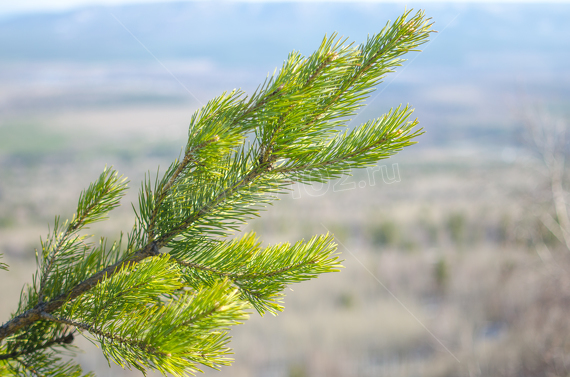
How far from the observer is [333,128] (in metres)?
0.47

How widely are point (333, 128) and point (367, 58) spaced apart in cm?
9

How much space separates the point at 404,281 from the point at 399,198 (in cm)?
779

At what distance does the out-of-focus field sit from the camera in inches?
241

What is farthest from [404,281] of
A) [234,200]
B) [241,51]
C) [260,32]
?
[260,32]

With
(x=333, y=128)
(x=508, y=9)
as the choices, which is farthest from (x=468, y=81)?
(x=333, y=128)

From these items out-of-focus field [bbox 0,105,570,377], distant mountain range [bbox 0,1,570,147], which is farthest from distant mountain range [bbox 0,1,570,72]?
out-of-focus field [bbox 0,105,570,377]

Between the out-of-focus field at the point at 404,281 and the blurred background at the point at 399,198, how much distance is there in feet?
0.16

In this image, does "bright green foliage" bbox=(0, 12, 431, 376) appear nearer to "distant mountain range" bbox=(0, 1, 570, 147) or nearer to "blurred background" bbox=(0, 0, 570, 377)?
"blurred background" bbox=(0, 0, 570, 377)

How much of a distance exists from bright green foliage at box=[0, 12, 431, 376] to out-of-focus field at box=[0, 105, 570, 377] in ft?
3.99

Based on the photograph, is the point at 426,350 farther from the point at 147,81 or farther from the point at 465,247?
the point at 147,81

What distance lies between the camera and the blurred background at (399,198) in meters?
6.04

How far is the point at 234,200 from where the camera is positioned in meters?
0.48

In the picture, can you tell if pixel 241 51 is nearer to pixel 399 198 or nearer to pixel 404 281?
pixel 399 198

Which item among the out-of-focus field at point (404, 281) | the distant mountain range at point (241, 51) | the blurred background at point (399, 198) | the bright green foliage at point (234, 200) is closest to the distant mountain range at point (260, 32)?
the distant mountain range at point (241, 51)
